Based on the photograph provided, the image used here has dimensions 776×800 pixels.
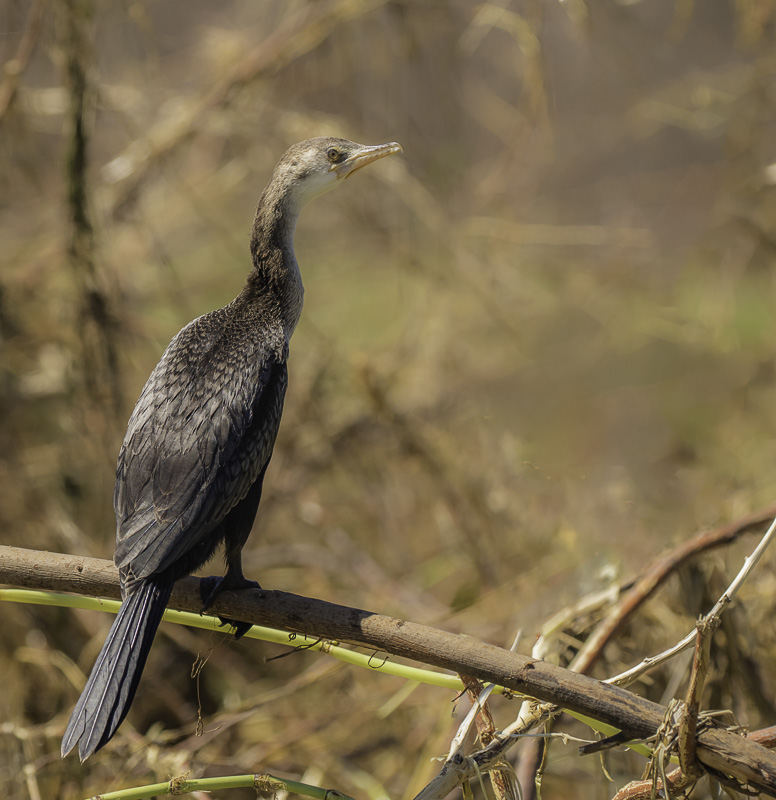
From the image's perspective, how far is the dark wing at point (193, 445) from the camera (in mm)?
2043

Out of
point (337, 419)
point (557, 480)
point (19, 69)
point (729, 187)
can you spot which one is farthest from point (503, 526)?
point (19, 69)

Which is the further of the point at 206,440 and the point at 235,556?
the point at 235,556

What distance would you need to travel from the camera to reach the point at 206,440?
214 cm

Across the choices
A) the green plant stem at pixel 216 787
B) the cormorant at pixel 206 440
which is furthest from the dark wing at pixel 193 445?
the green plant stem at pixel 216 787

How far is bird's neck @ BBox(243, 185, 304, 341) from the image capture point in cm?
247

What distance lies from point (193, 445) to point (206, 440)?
1.4 inches

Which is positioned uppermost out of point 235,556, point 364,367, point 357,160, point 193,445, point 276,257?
point 357,160

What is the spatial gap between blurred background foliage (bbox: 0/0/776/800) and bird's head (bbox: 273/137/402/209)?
45.4 inches

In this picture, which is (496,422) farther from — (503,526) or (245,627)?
(245,627)

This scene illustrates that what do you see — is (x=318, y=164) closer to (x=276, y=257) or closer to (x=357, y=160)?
(x=357, y=160)

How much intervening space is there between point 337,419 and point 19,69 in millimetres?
2259

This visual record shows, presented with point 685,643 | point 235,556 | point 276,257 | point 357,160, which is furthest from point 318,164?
point 685,643

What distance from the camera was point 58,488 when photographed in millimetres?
4168

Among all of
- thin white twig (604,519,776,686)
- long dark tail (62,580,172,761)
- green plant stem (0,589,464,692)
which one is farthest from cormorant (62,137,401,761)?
thin white twig (604,519,776,686)
